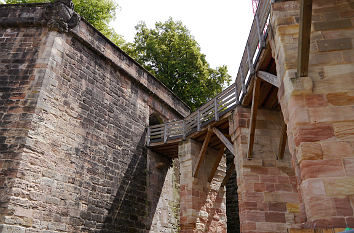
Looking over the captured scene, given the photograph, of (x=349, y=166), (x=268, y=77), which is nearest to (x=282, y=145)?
(x=268, y=77)

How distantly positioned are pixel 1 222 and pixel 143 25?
14843 mm

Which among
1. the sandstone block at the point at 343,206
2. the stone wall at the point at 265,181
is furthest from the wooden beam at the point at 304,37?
the stone wall at the point at 265,181

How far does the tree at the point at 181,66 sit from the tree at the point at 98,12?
5.83 ft

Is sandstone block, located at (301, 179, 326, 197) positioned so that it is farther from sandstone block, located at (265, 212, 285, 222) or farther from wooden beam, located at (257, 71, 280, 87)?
sandstone block, located at (265, 212, 285, 222)

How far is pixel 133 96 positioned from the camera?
437 inches

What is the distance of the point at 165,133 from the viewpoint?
11.0 meters

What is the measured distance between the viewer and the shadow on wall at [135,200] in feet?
30.0

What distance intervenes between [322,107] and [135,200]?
7361 mm

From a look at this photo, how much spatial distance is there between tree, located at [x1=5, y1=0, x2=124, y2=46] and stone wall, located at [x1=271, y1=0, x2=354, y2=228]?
13971mm

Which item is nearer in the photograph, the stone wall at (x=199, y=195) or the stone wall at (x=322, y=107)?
the stone wall at (x=322, y=107)

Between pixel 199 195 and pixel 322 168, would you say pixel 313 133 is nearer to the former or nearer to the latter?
pixel 322 168

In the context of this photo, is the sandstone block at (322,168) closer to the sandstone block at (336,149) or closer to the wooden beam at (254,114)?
the sandstone block at (336,149)

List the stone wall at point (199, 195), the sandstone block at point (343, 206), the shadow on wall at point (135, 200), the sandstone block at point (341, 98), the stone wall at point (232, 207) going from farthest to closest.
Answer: the stone wall at point (232, 207) < the stone wall at point (199, 195) < the shadow on wall at point (135, 200) < the sandstone block at point (341, 98) < the sandstone block at point (343, 206)

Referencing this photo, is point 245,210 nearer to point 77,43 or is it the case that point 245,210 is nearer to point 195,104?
point 77,43
